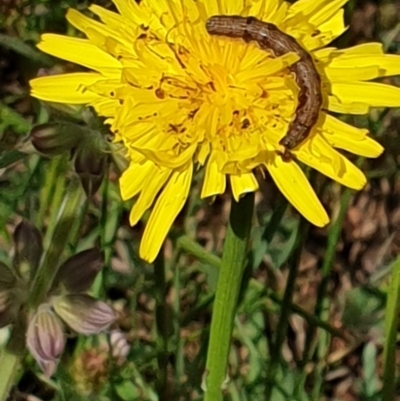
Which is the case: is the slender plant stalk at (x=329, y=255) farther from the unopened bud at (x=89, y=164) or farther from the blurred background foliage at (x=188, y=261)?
the unopened bud at (x=89, y=164)

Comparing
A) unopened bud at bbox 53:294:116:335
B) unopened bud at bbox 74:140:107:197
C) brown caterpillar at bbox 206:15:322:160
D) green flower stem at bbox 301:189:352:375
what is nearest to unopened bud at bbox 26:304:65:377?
unopened bud at bbox 53:294:116:335

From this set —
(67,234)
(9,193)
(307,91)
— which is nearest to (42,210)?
(9,193)

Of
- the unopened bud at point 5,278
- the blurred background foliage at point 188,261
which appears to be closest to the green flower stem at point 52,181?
the blurred background foliage at point 188,261

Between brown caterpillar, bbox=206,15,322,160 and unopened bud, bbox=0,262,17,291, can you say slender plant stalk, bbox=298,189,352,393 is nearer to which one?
brown caterpillar, bbox=206,15,322,160

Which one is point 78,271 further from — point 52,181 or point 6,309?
point 52,181

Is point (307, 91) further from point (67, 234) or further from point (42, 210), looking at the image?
point (42, 210)
